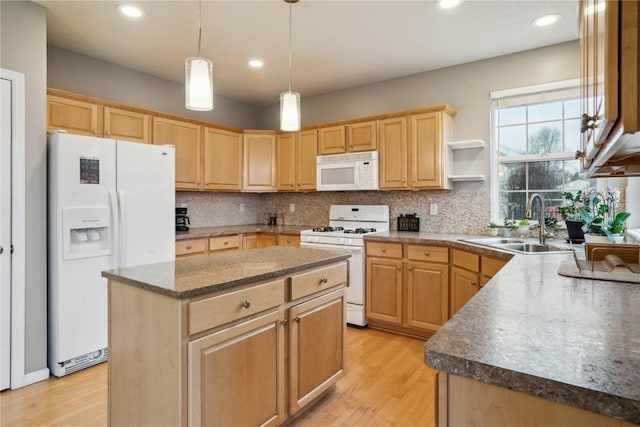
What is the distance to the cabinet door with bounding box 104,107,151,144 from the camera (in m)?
3.31

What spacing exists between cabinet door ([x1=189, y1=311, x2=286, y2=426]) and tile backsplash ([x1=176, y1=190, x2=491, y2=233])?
2.52 meters

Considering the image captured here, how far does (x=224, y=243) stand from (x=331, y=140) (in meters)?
1.67

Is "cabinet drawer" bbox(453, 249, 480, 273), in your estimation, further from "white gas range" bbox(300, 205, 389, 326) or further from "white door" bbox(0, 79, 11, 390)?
"white door" bbox(0, 79, 11, 390)

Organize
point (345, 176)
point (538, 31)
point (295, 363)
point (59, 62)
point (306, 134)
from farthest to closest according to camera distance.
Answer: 1. point (306, 134)
2. point (345, 176)
3. point (59, 62)
4. point (538, 31)
5. point (295, 363)

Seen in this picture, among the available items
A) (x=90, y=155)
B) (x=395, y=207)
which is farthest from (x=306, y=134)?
(x=90, y=155)

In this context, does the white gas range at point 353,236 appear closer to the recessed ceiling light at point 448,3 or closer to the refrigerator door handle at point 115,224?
the refrigerator door handle at point 115,224

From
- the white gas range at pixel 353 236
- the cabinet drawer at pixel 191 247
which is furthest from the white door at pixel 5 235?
the white gas range at pixel 353 236

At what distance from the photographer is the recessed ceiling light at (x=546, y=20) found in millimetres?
2733

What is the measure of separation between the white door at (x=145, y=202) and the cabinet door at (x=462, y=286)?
2.44 metres

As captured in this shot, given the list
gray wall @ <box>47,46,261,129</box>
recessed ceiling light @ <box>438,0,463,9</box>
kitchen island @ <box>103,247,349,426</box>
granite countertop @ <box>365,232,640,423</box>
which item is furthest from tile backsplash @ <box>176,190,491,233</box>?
granite countertop @ <box>365,232,640,423</box>

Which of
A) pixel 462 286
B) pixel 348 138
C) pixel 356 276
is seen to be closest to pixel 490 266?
pixel 462 286

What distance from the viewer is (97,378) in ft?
8.37

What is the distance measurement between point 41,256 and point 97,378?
37.1 inches

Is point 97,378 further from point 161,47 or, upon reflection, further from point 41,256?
point 161,47
